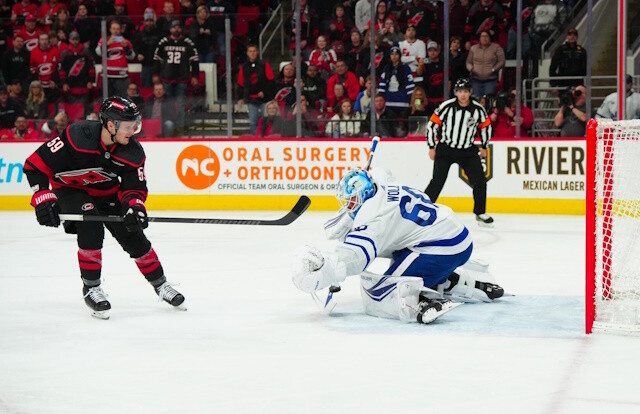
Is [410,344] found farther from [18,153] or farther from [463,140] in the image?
[18,153]

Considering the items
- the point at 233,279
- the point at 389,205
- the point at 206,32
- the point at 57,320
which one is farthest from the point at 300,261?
the point at 206,32

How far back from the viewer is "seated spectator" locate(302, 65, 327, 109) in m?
10.5

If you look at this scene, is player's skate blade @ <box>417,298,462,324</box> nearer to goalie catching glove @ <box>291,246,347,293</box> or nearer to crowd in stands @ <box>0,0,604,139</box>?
goalie catching glove @ <box>291,246,347,293</box>

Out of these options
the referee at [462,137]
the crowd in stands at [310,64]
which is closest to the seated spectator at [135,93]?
the crowd in stands at [310,64]

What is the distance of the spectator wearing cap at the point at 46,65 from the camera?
36.0 feet

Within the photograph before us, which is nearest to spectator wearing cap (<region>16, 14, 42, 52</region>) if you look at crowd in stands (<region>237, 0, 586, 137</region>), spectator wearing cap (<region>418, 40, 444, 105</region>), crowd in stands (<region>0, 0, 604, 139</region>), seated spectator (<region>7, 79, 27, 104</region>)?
crowd in stands (<region>0, 0, 604, 139</region>)

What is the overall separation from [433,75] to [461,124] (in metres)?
1.37

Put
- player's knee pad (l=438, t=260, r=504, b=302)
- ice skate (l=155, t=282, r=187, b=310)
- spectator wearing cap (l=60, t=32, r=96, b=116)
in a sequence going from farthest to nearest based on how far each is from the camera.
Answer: spectator wearing cap (l=60, t=32, r=96, b=116), player's knee pad (l=438, t=260, r=504, b=302), ice skate (l=155, t=282, r=187, b=310)

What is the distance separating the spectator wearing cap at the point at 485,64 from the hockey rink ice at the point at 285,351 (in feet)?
12.0

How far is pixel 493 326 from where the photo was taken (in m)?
4.70

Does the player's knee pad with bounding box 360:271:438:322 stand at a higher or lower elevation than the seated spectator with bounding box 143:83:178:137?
lower

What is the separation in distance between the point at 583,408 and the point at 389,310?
1604mm

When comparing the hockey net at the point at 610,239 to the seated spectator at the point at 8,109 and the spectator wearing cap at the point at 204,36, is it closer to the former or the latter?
the spectator wearing cap at the point at 204,36

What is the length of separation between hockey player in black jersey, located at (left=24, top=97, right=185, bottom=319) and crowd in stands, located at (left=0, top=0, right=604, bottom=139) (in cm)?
558
